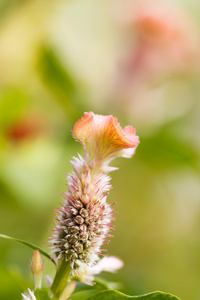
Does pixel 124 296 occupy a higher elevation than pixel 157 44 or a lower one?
lower

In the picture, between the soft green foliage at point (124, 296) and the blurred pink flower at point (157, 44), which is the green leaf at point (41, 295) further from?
the blurred pink flower at point (157, 44)

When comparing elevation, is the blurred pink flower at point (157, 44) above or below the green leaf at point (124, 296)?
above

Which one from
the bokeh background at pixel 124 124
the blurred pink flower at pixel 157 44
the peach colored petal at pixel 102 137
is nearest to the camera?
the peach colored petal at pixel 102 137

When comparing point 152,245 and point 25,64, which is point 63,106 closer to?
point 25,64

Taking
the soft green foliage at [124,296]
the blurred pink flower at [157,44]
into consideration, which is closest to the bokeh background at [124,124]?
the blurred pink flower at [157,44]

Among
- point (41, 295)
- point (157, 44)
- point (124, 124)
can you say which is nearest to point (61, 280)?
point (41, 295)

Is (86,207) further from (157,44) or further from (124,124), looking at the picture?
(157,44)

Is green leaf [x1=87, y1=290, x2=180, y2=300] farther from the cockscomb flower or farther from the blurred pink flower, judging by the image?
the blurred pink flower
